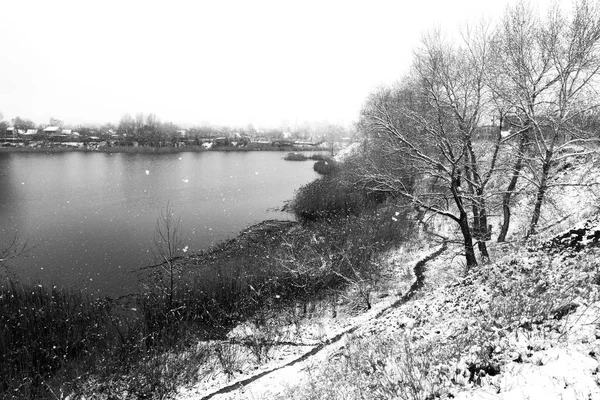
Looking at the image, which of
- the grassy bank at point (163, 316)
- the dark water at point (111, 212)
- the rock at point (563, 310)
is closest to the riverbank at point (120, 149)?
the dark water at point (111, 212)

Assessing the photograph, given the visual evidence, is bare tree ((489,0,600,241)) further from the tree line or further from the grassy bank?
the grassy bank

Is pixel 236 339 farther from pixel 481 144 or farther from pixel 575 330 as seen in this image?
pixel 481 144

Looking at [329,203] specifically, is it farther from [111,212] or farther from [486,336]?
[486,336]

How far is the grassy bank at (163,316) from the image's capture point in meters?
8.10

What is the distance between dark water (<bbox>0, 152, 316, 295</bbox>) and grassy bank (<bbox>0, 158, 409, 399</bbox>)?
1807mm

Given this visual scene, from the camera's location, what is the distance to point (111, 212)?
2362cm

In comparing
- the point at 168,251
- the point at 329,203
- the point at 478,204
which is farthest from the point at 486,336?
the point at 329,203

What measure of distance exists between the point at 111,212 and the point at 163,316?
52.8ft

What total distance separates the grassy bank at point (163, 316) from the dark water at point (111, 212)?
5.93ft

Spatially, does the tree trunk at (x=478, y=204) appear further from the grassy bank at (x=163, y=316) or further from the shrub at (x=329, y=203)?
the shrub at (x=329, y=203)

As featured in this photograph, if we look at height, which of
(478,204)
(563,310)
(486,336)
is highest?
(478,204)

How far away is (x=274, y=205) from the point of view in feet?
92.7

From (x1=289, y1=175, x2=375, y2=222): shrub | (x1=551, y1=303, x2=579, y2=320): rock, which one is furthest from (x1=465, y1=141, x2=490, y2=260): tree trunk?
(x1=289, y1=175, x2=375, y2=222): shrub

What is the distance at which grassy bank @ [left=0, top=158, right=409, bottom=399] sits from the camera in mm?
8102
